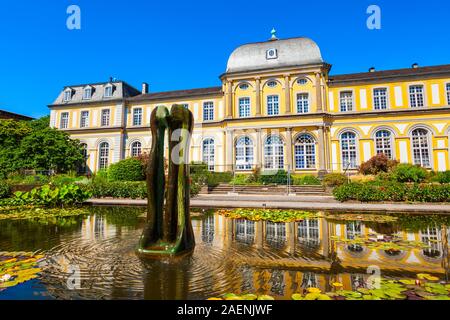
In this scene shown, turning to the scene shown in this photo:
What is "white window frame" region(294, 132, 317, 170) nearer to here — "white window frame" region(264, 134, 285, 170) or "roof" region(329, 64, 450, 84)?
"white window frame" region(264, 134, 285, 170)

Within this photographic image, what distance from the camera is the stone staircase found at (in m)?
18.4

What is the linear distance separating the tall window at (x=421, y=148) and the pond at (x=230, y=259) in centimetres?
1998

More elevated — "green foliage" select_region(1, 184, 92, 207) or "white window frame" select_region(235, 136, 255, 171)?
"white window frame" select_region(235, 136, 255, 171)

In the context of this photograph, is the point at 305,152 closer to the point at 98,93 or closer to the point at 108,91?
the point at 108,91

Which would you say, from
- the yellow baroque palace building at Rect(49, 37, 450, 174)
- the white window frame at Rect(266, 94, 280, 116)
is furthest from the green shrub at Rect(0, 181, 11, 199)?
the white window frame at Rect(266, 94, 280, 116)

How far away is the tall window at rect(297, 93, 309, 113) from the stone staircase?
33.1 ft

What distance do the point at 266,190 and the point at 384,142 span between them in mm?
13375

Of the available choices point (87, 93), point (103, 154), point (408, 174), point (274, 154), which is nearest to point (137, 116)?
point (103, 154)

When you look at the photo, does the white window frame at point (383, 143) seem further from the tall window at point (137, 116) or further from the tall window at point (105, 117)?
the tall window at point (105, 117)

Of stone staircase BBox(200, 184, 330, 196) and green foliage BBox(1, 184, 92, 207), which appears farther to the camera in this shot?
stone staircase BBox(200, 184, 330, 196)

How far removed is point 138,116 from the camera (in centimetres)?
3155

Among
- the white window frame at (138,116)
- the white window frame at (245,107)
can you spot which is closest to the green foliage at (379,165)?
the white window frame at (245,107)

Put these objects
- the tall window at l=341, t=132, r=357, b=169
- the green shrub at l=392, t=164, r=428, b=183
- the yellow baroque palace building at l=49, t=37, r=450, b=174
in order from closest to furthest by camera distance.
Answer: the green shrub at l=392, t=164, r=428, b=183 → the yellow baroque palace building at l=49, t=37, r=450, b=174 → the tall window at l=341, t=132, r=357, b=169
